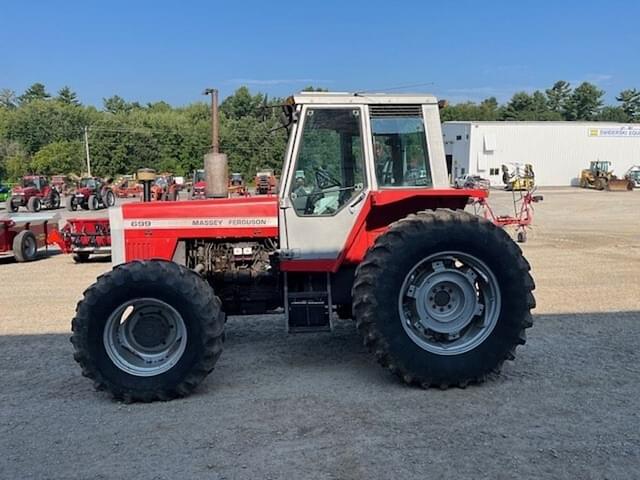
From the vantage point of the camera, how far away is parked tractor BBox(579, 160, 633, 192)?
44031 mm

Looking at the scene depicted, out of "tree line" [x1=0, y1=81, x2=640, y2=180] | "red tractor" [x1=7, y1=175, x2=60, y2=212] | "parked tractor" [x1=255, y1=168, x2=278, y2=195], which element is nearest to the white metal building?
"tree line" [x1=0, y1=81, x2=640, y2=180]

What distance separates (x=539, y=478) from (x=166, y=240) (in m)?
3.71

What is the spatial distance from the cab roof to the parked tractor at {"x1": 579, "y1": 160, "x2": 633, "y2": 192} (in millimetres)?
43150

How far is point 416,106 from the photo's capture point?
5.53 metres

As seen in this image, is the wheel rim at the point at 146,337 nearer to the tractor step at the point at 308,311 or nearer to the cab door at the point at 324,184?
the tractor step at the point at 308,311

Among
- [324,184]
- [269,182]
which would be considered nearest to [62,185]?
[269,182]

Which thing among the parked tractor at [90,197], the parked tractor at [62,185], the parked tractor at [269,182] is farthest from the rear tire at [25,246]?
the parked tractor at [62,185]

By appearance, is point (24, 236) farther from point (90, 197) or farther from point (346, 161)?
point (90, 197)

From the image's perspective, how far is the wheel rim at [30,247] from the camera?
14.6m

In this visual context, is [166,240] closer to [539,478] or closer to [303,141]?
[303,141]

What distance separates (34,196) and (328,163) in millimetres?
31211

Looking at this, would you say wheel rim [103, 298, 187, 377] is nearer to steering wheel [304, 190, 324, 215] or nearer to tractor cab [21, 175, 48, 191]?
steering wheel [304, 190, 324, 215]

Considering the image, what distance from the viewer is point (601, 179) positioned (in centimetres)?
4566

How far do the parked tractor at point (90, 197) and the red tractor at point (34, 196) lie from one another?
5.61 feet
